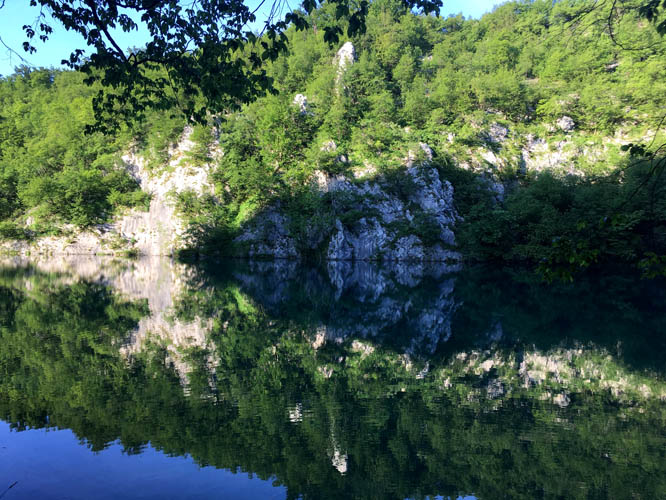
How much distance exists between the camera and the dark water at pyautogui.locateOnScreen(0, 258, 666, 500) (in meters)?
5.51

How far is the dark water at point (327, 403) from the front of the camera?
551 cm

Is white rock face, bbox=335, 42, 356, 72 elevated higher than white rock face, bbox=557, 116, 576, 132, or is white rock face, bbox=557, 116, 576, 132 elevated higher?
white rock face, bbox=335, 42, 356, 72

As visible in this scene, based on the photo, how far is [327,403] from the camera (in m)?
7.99

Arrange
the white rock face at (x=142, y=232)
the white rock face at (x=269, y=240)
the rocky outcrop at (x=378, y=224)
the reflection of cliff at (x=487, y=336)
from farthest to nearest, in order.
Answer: the white rock face at (x=142, y=232) → the white rock face at (x=269, y=240) → the rocky outcrop at (x=378, y=224) → the reflection of cliff at (x=487, y=336)

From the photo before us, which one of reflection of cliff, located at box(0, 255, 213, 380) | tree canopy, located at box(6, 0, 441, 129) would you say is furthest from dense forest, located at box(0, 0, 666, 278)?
tree canopy, located at box(6, 0, 441, 129)

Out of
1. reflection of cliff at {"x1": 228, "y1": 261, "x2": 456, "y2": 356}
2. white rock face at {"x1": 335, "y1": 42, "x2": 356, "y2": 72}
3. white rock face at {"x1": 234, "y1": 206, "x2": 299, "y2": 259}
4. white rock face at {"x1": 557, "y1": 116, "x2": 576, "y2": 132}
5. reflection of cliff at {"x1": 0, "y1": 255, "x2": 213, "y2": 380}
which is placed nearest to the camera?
reflection of cliff at {"x1": 0, "y1": 255, "x2": 213, "y2": 380}

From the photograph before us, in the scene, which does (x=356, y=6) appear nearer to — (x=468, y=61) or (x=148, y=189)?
(x=148, y=189)

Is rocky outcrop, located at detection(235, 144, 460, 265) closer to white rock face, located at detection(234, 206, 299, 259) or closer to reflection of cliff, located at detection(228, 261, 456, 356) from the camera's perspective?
white rock face, located at detection(234, 206, 299, 259)

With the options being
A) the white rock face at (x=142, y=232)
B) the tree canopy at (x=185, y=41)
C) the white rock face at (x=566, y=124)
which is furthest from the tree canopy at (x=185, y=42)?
the white rock face at (x=566, y=124)

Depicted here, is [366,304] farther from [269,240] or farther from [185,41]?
[269,240]

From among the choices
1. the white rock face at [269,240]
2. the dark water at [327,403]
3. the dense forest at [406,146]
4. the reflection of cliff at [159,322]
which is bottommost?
the dark water at [327,403]

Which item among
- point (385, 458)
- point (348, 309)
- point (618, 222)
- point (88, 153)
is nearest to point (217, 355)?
point (385, 458)

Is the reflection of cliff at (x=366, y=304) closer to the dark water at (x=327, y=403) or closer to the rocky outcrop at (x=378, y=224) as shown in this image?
the dark water at (x=327, y=403)

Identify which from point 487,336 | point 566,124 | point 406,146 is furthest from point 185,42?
point 566,124
